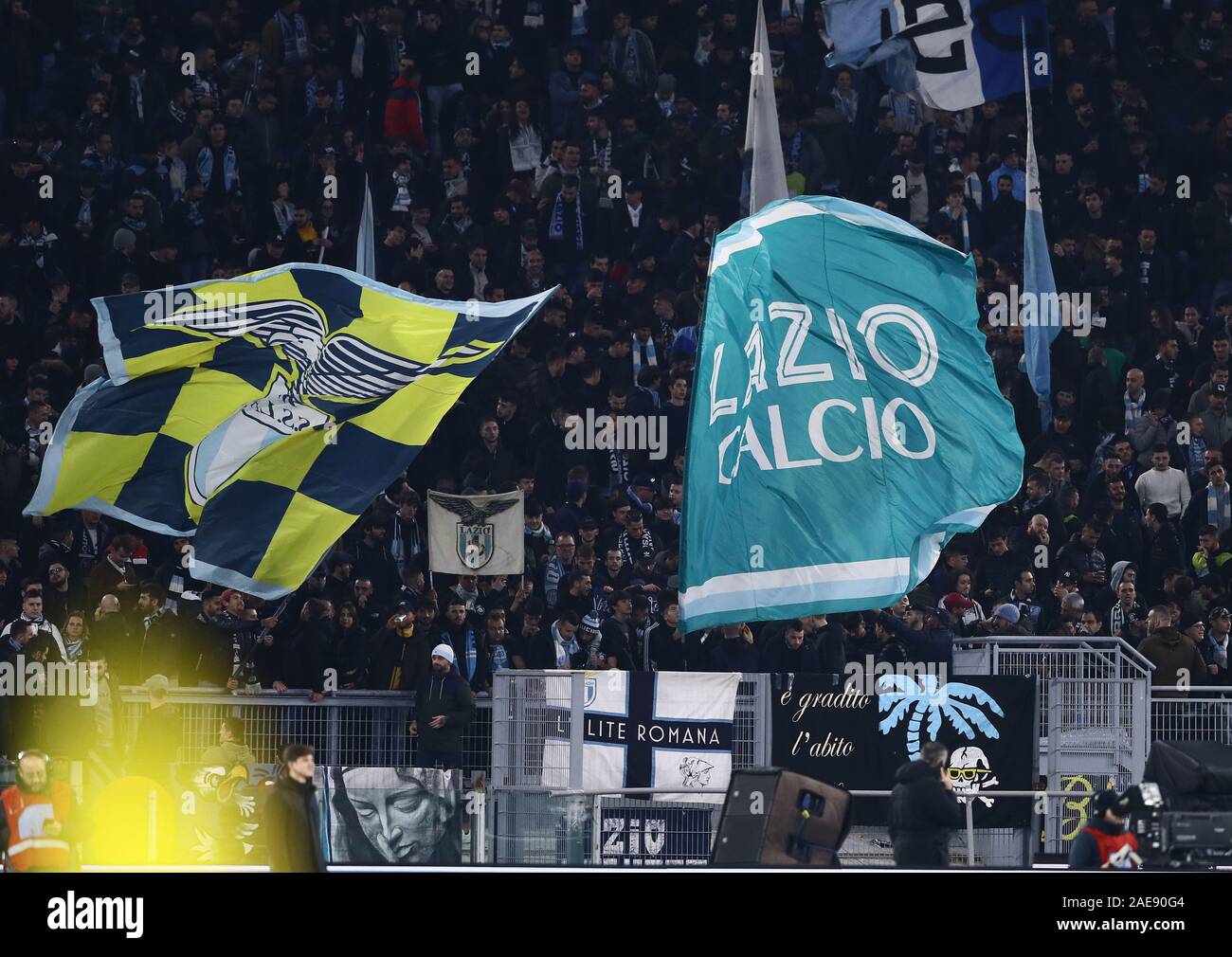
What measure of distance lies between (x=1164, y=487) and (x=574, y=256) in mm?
6657

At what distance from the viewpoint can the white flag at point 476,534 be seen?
68.1 feet

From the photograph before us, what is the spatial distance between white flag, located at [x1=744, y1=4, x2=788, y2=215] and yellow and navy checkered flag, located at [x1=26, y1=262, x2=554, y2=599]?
1.95 metres

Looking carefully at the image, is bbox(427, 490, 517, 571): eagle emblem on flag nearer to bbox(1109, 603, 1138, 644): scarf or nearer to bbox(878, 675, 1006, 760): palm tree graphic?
bbox(878, 675, 1006, 760): palm tree graphic

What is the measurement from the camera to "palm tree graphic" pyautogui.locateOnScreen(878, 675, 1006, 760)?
17.8 metres

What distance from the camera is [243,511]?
17625 mm

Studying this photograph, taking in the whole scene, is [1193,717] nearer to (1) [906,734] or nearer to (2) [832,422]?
(1) [906,734]

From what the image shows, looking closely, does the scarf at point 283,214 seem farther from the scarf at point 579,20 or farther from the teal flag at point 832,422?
the teal flag at point 832,422

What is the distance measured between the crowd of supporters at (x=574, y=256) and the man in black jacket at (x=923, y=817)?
11.7ft

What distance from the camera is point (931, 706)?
702 inches

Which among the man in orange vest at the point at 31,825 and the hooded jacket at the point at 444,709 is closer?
the man in orange vest at the point at 31,825

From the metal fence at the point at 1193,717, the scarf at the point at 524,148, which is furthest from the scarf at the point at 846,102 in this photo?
the metal fence at the point at 1193,717
